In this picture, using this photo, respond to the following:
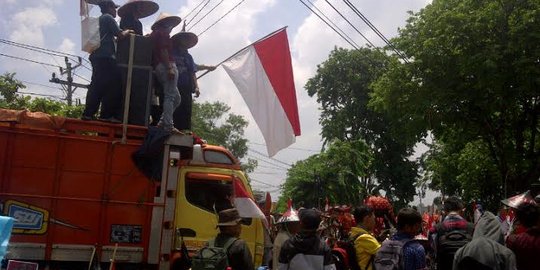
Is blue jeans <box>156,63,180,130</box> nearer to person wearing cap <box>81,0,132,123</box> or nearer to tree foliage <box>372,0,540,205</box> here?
person wearing cap <box>81,0,132,123</box>

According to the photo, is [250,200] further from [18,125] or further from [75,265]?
[18,125]

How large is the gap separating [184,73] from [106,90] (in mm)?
1324

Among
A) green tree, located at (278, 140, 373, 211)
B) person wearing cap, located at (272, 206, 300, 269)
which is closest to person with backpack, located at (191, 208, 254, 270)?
person wearing cap, located at (272, 206, 300, 269)

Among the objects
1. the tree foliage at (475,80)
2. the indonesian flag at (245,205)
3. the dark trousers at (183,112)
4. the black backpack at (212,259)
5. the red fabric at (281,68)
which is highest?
the tree foliage at (475,80)

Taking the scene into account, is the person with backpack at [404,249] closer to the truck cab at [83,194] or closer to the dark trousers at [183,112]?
the truck cab at [83,194]

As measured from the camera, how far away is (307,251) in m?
4.40

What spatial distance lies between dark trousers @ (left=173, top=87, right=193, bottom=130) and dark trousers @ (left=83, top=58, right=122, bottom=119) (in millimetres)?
1129

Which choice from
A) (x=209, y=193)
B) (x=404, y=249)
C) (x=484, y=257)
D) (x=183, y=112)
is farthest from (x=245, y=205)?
(x=484, y=257)

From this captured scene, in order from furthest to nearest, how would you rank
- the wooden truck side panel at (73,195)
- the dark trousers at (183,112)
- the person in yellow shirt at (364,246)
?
the dark trousers at (183,112) < the wooden truck side panel at (73,195) < the person in yellow shirt at (364,246)

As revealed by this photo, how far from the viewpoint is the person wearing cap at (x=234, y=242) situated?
177 inches

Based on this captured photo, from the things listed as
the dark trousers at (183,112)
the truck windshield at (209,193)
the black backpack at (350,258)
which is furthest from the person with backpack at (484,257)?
the dark trousers at (183,112)

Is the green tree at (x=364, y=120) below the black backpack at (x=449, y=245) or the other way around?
the other way around

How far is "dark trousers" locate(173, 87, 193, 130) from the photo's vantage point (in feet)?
26.8

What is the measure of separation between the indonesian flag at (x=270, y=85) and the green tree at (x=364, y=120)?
95.8ft
